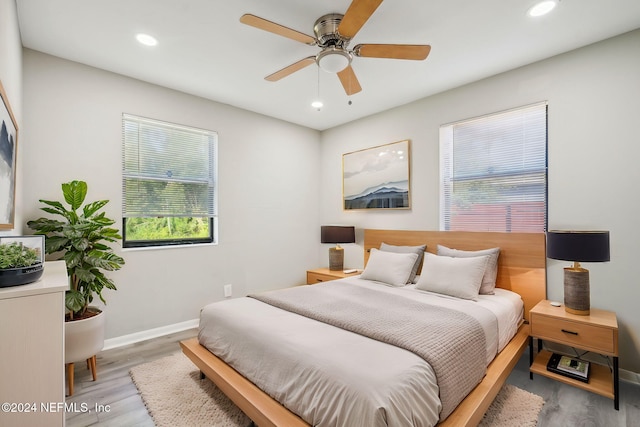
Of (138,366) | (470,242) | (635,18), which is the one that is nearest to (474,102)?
(635,18)

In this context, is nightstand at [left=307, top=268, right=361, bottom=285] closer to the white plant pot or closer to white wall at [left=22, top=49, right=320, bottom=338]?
white wall at [left=22, top=49, right=320, bottom=338]

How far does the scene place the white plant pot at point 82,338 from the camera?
7.36 ft

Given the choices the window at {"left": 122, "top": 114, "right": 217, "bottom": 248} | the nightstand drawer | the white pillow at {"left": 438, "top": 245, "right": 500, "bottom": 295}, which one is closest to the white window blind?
the window at {"left": 122, "top": 114, "right": 217, "bottom": 248}

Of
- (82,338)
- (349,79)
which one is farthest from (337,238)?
(82,338)

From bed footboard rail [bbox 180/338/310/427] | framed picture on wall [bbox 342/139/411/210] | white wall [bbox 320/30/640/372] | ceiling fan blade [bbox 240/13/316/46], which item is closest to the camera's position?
bed footboard rail [bbox 180/338/310/427]

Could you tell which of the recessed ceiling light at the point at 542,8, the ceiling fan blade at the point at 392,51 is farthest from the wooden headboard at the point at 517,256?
the ceiling fan blade at the point at 392,51

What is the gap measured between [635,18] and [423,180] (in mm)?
2106

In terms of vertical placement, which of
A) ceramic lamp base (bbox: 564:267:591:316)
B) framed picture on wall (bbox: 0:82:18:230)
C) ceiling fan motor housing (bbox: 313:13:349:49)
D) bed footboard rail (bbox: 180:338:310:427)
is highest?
ceiling fan motor housing (bbox: 313:13:349:49)

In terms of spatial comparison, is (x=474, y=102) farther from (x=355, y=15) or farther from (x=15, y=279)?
(x=15, y=279)

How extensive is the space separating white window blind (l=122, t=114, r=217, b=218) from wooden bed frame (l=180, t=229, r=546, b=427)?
5.39 ft

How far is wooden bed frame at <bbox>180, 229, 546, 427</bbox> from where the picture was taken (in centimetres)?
161

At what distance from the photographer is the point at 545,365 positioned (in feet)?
8.05

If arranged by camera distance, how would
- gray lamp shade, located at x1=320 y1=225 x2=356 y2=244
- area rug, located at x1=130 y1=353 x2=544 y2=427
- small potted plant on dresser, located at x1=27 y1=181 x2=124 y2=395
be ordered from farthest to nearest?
gray lamp shade, located at x1=320 y1=225 x2=356 y2=244 → small potted plant on dresser, located at x1=27 y1=181 x2=124 y2=395 → area rug, located at x1=130 y1=353 x2=544 y2=427

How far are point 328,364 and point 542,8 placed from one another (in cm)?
271
